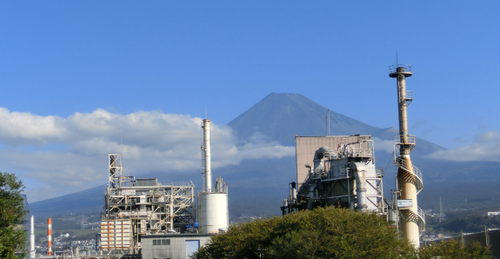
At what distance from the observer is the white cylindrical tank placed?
94688 mm

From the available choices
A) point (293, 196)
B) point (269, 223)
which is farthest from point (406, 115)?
point (269, 223)

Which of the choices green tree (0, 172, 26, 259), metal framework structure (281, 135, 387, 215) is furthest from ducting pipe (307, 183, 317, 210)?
green tree (0, 172, 26, 259)

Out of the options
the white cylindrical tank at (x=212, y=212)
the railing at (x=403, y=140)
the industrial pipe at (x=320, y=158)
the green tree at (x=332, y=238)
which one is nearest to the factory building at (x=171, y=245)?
the white cylindrical tank at (x=212, y=212)

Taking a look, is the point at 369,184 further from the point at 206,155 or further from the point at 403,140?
the point at 206,155

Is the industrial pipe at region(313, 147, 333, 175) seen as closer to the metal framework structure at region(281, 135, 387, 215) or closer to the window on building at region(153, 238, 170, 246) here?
the metal framework structure at region(281, 135, 387, 215)

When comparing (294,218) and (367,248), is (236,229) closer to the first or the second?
(294,218)

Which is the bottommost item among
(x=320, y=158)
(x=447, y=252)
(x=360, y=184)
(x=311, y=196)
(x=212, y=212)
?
(x=447, y=252)

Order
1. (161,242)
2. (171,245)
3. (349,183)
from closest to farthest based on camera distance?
(349,183), (171,245), (161,242)

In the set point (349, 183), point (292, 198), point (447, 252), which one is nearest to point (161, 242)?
point (292, 198)

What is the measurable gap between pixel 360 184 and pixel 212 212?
36.7m

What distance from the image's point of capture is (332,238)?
160 ft

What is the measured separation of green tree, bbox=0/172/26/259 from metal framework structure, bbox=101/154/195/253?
126ft

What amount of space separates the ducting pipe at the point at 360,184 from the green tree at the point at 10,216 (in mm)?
34342

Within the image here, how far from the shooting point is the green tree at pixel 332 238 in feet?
156
